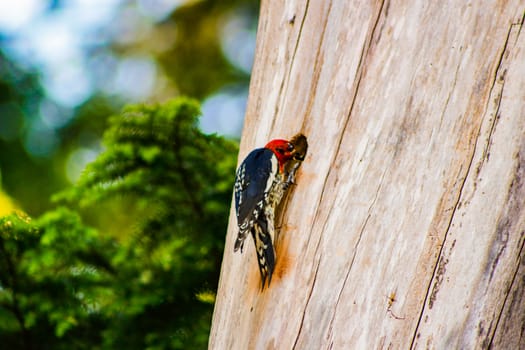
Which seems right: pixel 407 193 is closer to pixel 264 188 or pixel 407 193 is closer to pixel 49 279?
pixel 264 188

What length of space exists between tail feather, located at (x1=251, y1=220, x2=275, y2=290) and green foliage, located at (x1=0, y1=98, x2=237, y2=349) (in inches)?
30.5

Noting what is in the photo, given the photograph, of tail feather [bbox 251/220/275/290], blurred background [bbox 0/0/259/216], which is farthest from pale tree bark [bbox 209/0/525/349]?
blurred background [bbox 0/0/259/216]

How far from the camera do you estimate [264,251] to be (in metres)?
2.20

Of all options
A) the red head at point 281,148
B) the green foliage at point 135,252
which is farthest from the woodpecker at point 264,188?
the green foliage at point 135,252

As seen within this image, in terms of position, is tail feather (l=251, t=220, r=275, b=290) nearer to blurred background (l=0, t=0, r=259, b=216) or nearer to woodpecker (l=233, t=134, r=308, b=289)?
woodpecker (l=233, t=134, r=308, b=289)

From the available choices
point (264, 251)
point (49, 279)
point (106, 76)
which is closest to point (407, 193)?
point (264, 251)

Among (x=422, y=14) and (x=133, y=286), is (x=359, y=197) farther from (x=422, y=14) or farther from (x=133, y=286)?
(x=133, y=286)

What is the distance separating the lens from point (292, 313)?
6.64 feet

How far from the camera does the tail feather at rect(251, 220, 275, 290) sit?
7.07 feet

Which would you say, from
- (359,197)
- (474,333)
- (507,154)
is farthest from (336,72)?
(474,333)

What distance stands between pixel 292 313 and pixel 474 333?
566 millimetres

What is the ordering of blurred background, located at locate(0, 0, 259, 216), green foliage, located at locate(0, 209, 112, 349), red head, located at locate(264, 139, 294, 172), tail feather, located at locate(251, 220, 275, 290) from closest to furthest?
tail feather, located at locate(251, 220, 275, 290) → red head, located at locate(264, 139, 294, 172) → green foliage, located at locate(0, 209, 112, 349) → blurred background, located at locate(0, 0, 259, 216)

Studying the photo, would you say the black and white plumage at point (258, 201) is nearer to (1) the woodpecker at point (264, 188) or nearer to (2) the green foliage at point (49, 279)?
(1) the woodpecker at point (264, 188)

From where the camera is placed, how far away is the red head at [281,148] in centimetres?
238
